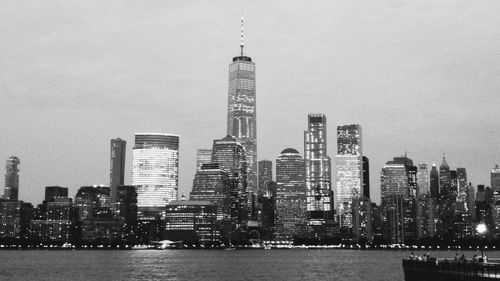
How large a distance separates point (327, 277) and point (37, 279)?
53662mm

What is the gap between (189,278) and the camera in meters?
126

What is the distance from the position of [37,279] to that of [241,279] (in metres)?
38.1

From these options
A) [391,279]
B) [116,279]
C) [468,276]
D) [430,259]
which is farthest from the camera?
[116,279]

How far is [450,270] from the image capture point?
73500mm

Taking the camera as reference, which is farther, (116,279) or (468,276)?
(116,279)

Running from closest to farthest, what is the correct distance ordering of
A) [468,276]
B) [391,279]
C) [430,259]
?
[468,276] → [430,259] → [391,279]

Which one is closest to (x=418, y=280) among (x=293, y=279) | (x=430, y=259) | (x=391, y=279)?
(x=430, y=259)

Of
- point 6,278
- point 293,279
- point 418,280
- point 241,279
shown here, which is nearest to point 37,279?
point 6,278

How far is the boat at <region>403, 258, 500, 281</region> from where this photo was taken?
6373cm

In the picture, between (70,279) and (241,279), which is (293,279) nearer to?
(241,279)

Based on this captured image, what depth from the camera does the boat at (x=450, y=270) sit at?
209ft

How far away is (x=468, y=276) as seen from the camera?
67500 mm

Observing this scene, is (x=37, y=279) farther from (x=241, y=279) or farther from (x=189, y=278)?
(x=241, y=279)

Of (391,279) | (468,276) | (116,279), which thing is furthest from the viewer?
(116,279)
